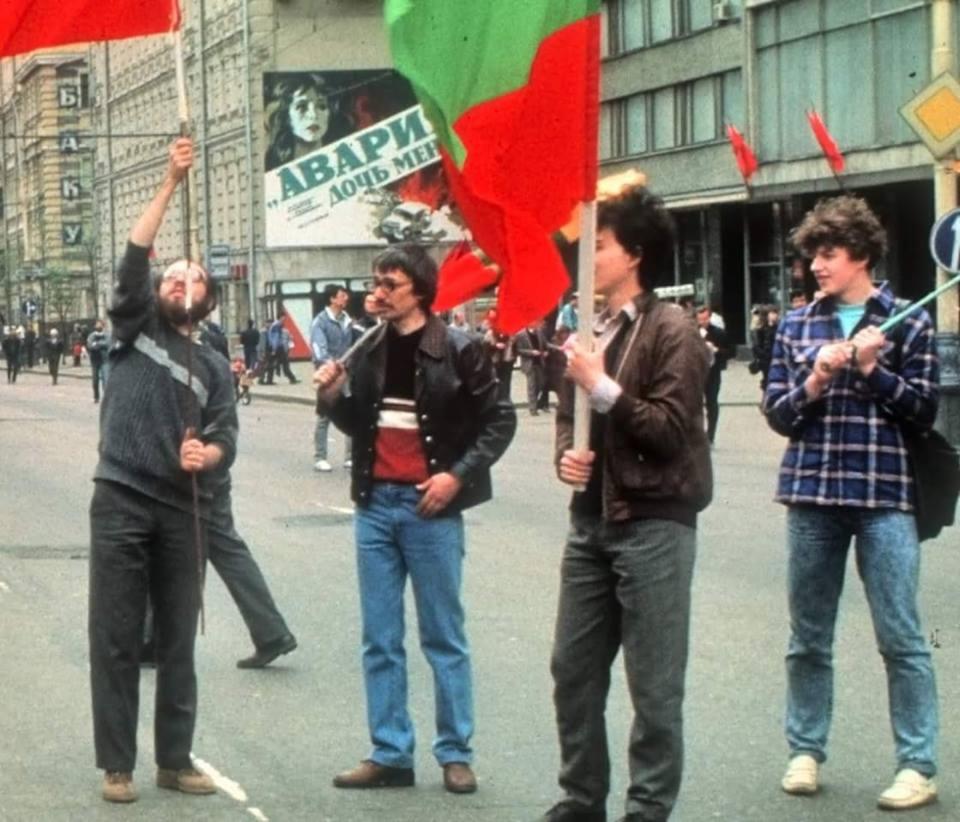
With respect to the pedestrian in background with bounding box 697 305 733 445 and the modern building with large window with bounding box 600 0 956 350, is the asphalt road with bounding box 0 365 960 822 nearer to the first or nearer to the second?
the pedestrian in background with bounding box 697 305 733 445

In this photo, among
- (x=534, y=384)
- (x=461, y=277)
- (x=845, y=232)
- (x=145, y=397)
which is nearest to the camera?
(x=461, y=277)

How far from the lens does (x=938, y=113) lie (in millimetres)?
22062

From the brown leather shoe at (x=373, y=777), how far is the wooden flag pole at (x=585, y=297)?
1.88m

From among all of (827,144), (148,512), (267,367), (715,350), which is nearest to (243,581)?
(148,512)

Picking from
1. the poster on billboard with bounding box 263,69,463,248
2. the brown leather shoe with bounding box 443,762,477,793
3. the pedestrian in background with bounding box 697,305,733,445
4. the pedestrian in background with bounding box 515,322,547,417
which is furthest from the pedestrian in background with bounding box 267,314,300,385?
the brown leather shoe with bounding box 443,762,477,793

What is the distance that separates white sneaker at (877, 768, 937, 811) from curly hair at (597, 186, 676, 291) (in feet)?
6.03

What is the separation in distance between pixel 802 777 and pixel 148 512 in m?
2.11

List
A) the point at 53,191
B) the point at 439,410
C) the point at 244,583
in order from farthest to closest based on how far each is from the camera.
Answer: the point at 53,191, the point at 244,583, the point at 439,410

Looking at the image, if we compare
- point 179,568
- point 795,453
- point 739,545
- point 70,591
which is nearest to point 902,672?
point 795,453

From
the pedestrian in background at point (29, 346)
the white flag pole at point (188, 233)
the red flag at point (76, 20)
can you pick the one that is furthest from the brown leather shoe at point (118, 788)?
the pedestrian in background at point (29, 346)

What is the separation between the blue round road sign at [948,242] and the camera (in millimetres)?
22047

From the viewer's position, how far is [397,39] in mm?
6551

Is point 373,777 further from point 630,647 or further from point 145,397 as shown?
point 630,647

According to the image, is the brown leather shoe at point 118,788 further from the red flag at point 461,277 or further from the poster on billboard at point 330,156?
the poster on billboard at point 330,156
